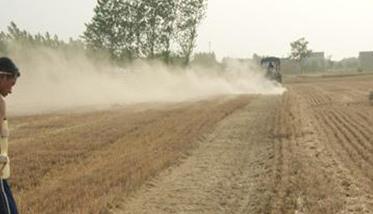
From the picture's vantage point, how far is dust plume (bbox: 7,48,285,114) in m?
38.9

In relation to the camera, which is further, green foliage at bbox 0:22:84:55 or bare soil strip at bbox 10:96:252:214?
green foliage at bbox 0:22:84:55

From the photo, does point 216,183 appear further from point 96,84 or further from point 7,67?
point 96,84

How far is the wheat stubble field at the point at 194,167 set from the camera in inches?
362

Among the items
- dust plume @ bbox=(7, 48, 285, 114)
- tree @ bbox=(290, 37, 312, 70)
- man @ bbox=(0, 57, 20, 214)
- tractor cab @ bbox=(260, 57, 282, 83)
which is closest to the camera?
man @ bbox=(0, 57, 20, 214)

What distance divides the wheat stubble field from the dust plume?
14613 mm

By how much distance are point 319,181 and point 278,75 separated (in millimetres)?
45304

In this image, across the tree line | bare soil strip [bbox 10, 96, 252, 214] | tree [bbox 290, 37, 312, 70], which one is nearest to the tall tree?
the tree line

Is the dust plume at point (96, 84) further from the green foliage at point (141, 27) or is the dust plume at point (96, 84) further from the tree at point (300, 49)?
the tree at point (300, 49)

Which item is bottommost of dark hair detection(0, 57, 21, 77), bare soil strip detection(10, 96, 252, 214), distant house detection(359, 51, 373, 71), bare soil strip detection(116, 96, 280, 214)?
distant house detection(359, 51, 373, 71)

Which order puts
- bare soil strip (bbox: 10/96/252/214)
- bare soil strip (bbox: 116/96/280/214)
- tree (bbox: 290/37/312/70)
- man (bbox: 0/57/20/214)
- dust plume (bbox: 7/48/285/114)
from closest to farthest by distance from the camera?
man (bbox: 0/57/20/214) → bare soil strip (bbox: 116/96/280/214) → bare soil strip (bbox: 10/96/252/214) → dust plume (bbox: 7/48/285/114) → tree (bbox: 290/37/312/70)

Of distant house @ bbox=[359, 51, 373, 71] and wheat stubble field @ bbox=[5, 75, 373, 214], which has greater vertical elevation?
wheat stubble field @ bbox=[5, 75, 373, 214]

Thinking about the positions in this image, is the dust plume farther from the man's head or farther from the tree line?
the man's head

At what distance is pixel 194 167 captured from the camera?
12500 millimetres

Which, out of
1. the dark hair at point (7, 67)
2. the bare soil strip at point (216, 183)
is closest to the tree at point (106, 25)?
the bare soil strip at point (216, 183)
